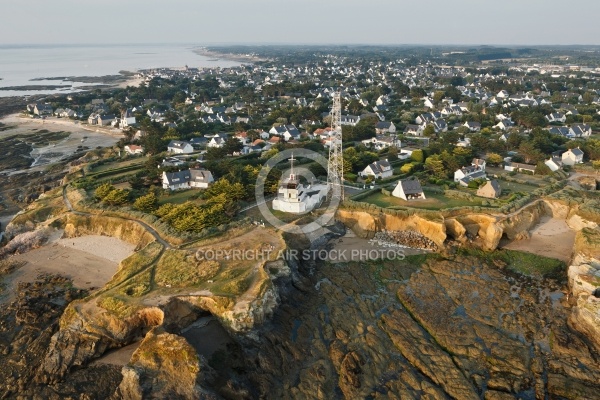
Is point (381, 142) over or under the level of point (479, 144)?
under

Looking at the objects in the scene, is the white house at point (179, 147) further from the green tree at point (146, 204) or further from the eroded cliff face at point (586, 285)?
the eroded cliff face at point (586, 285)

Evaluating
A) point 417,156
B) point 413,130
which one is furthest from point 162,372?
point 413,130

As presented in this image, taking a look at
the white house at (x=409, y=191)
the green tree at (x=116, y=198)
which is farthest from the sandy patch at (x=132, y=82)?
the white house at (x=409, y=191)

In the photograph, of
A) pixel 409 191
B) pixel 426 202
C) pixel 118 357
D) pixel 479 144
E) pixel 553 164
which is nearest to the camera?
pixel 118 357

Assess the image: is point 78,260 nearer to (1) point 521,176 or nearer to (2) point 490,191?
(2) point 490,191

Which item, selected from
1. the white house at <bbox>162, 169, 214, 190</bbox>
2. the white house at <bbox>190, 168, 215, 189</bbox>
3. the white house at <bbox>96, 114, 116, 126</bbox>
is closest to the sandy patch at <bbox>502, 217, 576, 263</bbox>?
the white house at <bbox>190, 168, 215, 189</bbox>

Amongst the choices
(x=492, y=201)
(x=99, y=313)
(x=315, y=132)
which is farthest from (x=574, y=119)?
(x=99, y=313)
